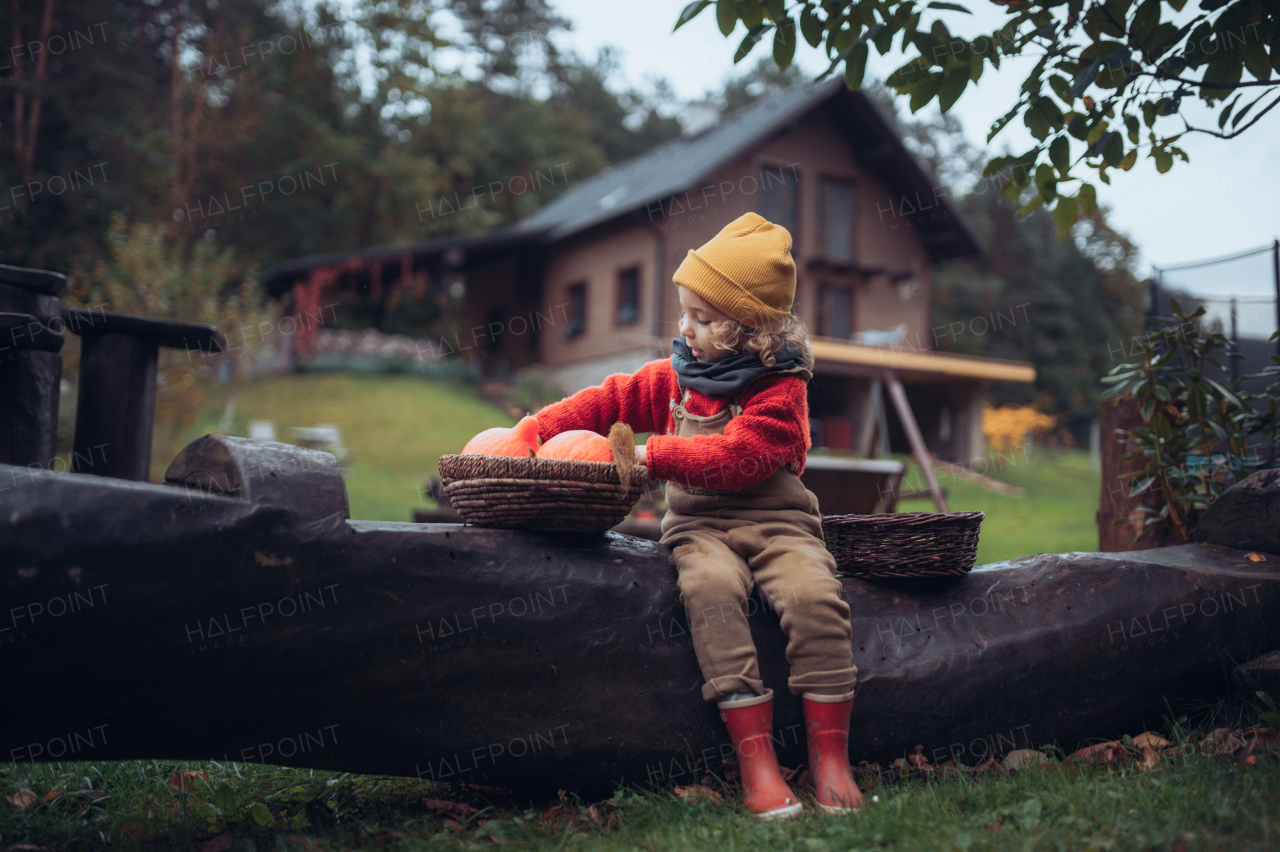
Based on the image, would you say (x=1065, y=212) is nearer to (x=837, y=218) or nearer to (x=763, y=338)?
(x=763, y=338)

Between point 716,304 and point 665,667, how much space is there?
1091 millimetres

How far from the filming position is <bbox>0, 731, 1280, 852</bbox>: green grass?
1.97 m

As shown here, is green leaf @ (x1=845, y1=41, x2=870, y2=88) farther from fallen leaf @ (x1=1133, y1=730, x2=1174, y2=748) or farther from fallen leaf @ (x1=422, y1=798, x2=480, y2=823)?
fallen leaf @ (x1=422, y1=798, x2=480, y2=823)

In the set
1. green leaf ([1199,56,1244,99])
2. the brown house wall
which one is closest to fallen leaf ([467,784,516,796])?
green leaf ([1199,56,1244,99])

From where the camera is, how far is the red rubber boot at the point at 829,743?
2.34 meters

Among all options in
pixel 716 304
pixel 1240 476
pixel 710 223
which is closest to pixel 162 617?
pixel 716 304

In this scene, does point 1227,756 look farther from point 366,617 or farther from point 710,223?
point 710,223

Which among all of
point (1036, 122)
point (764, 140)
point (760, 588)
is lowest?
point (760, 588)

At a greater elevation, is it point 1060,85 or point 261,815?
point 1060,85

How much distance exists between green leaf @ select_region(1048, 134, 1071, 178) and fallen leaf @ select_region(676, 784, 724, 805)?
8.43 ft

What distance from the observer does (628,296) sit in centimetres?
1875

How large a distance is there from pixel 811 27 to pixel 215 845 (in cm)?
310

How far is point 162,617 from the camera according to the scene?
1.99 m

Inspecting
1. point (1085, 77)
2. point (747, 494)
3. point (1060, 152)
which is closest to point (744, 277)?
point (747, 494)
